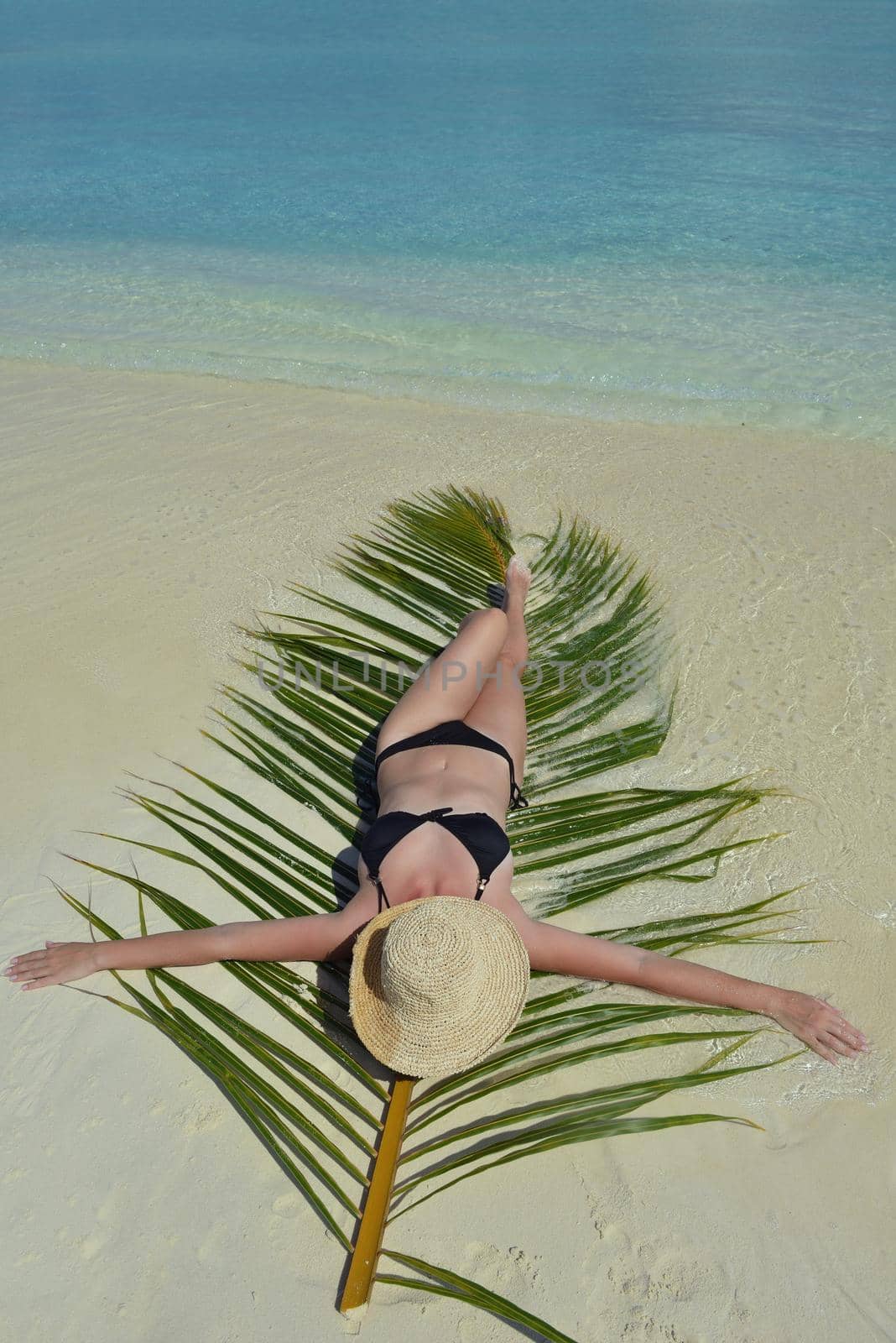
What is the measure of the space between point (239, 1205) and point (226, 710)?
1761mm

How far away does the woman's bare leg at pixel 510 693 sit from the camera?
304cm

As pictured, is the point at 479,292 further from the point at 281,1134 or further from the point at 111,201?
the point at 281,1134

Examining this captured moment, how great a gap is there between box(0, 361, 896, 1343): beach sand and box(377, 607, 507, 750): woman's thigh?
0.58 meters

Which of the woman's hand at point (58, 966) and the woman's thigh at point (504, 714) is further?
the woman's thigh at point (504, 714)

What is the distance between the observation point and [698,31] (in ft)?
68.5

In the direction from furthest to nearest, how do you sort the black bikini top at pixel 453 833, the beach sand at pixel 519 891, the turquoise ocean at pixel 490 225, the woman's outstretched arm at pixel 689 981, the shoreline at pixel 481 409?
1. the turquoise ocean at pixel 490 225
2. the shoreline at pixel 481 409
3. the black bikini top at pixel 453 833
4. the woman's outstretched arm at pixel 689 981
5. the beach sand at pixel 519 891

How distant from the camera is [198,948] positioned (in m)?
2.47

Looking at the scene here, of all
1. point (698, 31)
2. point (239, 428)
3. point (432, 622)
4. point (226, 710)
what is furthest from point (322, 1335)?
point (698, 31)

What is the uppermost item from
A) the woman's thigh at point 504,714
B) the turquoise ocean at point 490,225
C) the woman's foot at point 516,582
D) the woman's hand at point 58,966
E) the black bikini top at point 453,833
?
the turquoise ocean at point 490,225

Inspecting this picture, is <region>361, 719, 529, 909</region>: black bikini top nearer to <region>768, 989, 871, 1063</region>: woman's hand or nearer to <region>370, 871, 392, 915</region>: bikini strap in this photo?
<region>370, 871, 392, 915</region>: bikini strap

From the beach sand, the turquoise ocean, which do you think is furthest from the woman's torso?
the turquoise ocean

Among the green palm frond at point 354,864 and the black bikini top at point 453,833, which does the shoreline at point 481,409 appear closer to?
the green palm frond at point 354,864

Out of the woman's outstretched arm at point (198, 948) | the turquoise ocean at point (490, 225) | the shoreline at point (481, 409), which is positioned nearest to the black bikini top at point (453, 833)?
the woman's outstretched arm at point (198, 948)

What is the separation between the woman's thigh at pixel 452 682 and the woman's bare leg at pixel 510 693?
0.04 metres
